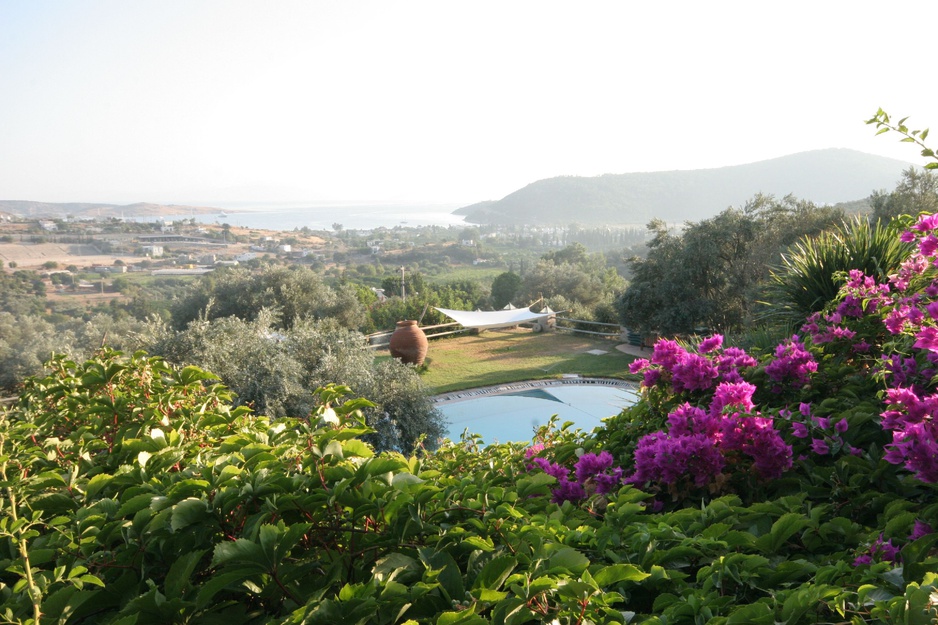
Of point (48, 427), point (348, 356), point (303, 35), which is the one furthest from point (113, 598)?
point (303, 35)

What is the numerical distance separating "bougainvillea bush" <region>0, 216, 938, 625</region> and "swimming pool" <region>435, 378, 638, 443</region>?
7.26 meters

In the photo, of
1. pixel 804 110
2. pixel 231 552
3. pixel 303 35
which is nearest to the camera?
pixel 231 552

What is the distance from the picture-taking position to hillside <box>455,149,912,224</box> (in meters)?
66.0

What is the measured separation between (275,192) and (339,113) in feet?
307

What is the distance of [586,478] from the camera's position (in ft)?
5.96

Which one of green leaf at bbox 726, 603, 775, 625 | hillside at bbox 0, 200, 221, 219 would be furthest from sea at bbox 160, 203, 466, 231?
green leaf at bbox 726, 603, 775, 625

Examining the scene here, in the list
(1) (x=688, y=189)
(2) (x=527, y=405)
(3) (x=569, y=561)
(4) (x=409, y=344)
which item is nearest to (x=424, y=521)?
(3) (x=569, y=561)

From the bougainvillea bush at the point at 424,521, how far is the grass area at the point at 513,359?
8321 mm

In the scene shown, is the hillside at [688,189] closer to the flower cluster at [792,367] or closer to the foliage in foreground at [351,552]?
the flower cluster at [792,367]

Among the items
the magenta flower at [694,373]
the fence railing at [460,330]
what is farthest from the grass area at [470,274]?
the magenta flower at [694,373]

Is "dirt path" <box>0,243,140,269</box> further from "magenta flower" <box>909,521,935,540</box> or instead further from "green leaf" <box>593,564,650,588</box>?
"magenta flower" <box>909,521,935,540</box>

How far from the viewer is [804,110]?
84.7ft

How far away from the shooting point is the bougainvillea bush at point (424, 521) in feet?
2.32

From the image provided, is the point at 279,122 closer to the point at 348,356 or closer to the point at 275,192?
the point at 348,356
